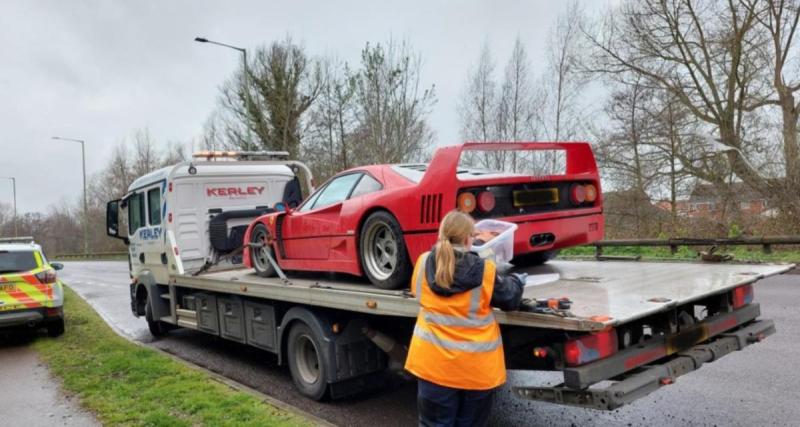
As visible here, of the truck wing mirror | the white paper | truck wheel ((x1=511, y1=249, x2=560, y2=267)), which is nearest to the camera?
the white paper

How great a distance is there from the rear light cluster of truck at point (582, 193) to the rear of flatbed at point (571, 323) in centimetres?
62

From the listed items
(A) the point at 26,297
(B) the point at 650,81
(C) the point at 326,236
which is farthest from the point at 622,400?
(B) the point at 650,81

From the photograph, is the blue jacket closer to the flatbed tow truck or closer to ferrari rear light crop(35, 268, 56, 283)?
the flatbed tow truck

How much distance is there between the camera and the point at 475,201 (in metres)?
4.50

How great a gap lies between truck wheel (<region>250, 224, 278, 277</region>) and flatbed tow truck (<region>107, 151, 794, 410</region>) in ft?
0.58

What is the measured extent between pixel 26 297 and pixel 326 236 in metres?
6.13

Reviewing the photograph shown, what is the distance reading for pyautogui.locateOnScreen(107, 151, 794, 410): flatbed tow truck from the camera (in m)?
3.21

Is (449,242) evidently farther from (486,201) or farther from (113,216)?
(113,216)

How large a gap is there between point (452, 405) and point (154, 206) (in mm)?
7136

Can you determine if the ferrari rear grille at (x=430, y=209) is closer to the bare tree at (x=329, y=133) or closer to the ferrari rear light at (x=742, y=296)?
the ferrari rear light at (x=742, y=296)

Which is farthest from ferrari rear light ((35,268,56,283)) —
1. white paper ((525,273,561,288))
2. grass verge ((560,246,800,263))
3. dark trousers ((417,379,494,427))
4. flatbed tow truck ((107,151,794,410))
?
grass verge ((560,246,800,263))

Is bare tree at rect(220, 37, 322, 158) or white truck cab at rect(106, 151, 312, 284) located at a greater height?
bare tree at rect(220, 37, 322, 158)

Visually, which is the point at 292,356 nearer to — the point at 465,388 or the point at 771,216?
the point at 465,388

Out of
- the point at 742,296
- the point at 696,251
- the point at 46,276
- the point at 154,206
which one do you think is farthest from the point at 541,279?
the point at 696,251
